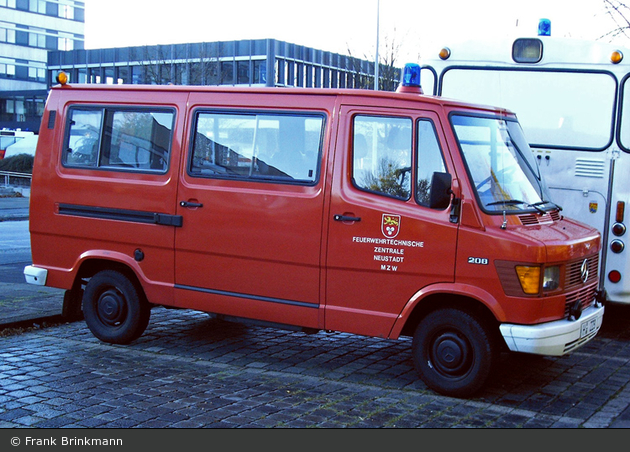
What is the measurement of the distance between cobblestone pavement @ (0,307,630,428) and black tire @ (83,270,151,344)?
142 millimetres

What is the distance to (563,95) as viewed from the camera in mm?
9078

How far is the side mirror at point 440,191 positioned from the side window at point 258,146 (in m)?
1.13

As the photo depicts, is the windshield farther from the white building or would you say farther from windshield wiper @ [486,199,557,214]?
the white building

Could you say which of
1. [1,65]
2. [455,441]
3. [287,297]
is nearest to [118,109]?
[287,297]

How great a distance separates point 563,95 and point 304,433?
5.48 meters

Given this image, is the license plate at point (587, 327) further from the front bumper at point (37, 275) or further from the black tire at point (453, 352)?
the front bumper at point (37, 275)

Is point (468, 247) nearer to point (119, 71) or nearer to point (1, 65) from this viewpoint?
point (119, 71)

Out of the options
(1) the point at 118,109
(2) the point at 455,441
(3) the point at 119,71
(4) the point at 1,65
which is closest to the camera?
(2) the point at 455,441

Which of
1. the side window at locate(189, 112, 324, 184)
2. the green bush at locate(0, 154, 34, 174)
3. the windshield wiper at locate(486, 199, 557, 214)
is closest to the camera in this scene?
the windshield wiper at locate(486, 199, 557, 214)

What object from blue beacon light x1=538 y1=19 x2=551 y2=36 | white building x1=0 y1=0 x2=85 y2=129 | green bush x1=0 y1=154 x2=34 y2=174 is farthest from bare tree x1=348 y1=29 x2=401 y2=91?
white building x1=0 y1=0 x2=85 y2=129

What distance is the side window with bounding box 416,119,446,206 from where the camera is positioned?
6.48 meters

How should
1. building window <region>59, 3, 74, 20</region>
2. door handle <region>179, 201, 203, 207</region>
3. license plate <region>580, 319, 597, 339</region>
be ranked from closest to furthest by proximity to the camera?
1. license plate <region>580, 319, 597, 339</region>
2. door handle <region>179, 201, 203, 207</region>
3. building window <region>59, 3, 74, 20</region>

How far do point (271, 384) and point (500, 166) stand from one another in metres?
2.67

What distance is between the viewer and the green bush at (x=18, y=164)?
40000 mm
